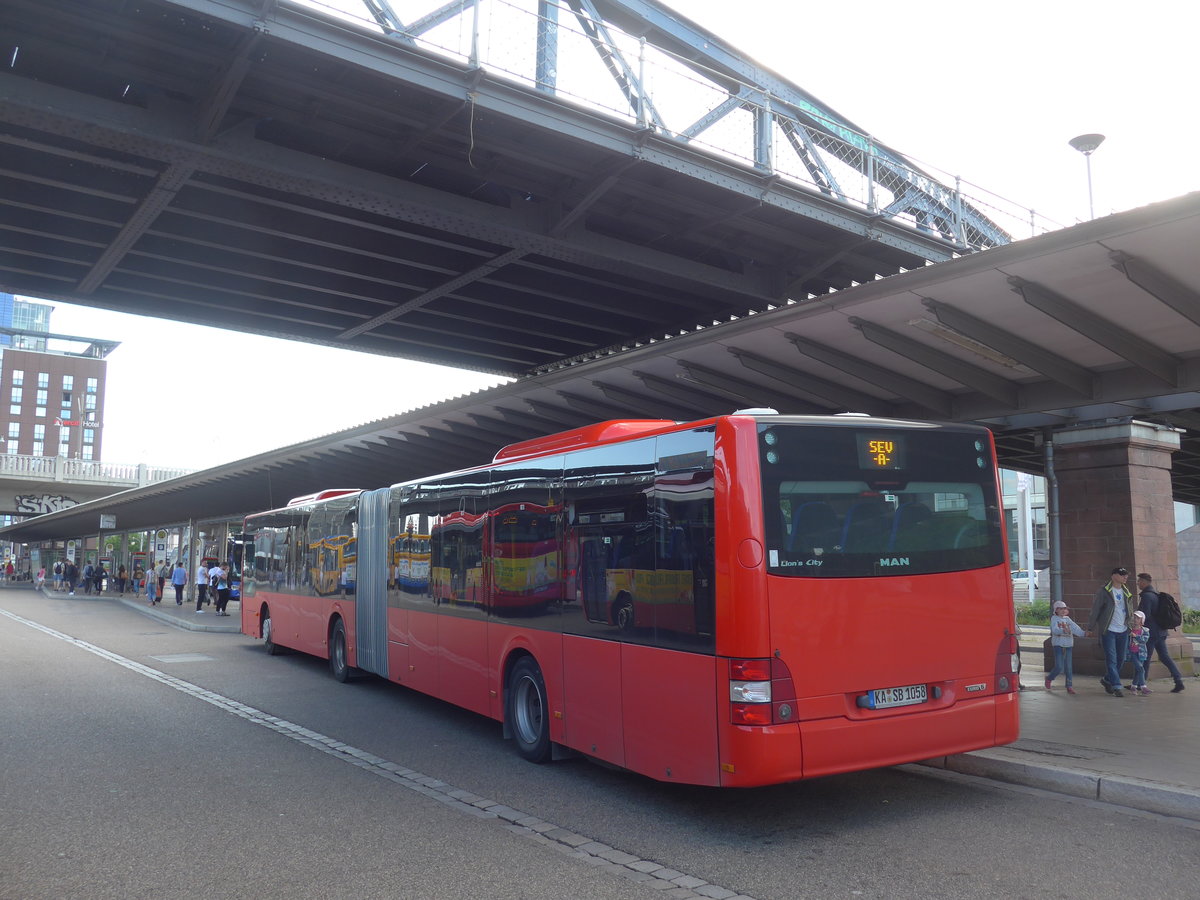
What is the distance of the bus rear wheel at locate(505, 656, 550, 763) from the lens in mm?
8516

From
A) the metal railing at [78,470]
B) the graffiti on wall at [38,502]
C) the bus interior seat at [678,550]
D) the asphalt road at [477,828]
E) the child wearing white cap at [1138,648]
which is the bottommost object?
the asphalt road at [477,828]

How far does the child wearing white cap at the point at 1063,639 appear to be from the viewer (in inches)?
486

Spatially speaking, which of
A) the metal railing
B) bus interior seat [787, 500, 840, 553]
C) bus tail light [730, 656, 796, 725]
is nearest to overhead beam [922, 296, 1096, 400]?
bus interior seat [787, 500, 840, 553]

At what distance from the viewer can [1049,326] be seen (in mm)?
10281

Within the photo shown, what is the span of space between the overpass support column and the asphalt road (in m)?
7.49

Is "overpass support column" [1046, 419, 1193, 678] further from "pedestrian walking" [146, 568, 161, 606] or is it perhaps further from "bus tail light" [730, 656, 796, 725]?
"pedestrian walking" [146, 568, 161, 606]

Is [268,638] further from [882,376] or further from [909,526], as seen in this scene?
[909,526]

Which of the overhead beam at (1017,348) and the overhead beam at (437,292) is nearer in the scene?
the overhead beam at (1017,348)

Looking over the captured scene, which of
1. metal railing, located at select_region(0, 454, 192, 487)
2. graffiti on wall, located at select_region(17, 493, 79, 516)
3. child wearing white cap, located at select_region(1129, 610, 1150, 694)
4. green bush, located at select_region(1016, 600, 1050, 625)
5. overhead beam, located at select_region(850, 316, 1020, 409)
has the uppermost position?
metal railing, located at select_region(0, 454, 192, 487)

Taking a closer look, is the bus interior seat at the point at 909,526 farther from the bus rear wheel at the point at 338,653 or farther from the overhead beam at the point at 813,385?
the bus rear wheel at the point at 338,653

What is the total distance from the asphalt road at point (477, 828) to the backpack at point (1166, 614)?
683cm

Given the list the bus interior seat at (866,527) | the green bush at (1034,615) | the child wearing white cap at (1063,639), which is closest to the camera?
A: the bus interior seat at (866,527)

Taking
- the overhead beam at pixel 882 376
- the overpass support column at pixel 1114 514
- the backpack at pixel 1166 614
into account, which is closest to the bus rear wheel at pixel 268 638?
the overhead beam at pixel 882 376

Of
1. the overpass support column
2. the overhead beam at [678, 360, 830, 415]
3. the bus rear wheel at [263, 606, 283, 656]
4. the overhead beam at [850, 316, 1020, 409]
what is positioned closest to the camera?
the overhead beam at [850, 316, 1020, 409]
